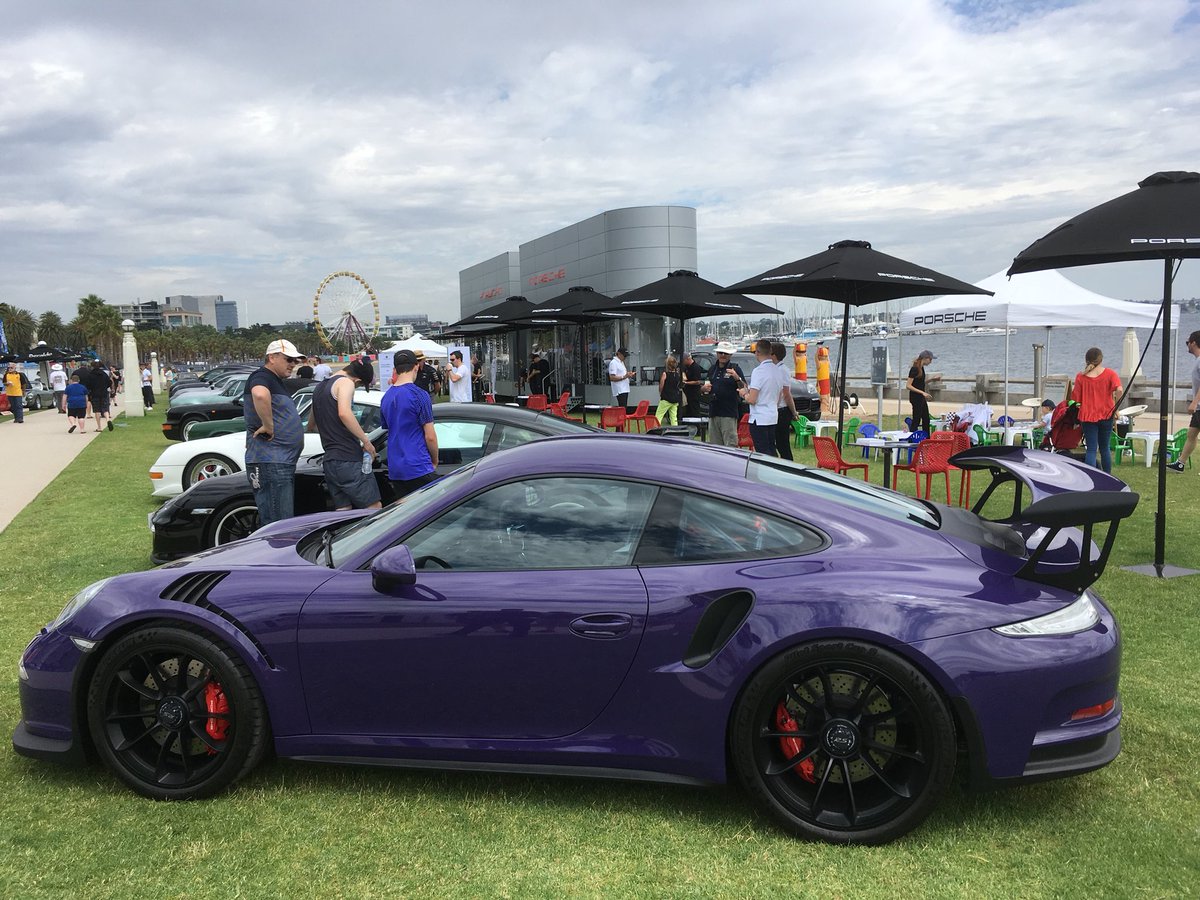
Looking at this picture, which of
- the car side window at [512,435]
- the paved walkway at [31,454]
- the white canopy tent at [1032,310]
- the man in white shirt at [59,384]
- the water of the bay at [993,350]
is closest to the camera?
the car side window at [512,435]

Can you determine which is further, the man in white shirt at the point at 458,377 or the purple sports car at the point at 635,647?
the man in white shirt at the point at 458,377

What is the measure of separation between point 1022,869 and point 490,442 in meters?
4.92

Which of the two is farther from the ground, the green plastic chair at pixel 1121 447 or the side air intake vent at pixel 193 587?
the side air intake vent at pixel 193 587

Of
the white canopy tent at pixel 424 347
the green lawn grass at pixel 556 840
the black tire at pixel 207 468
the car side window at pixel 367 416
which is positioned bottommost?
the green lawn grass at pixel 556 840

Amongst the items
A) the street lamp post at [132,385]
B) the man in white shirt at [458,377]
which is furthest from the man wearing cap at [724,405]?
the street lamp post at [132,385]

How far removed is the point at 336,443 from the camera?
6.54m

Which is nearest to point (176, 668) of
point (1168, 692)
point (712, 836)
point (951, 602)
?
point (712, 836)

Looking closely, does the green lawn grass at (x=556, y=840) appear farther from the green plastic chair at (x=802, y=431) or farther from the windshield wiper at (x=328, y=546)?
the green plastic chair at (x=802, y=431)

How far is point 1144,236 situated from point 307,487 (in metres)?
6.30

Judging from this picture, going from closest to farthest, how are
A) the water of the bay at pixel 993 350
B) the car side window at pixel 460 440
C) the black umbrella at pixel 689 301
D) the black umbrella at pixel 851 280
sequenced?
1. the car side window at pixel 460 440
2. the black umbrella at pixel 851 280
3. the black umbrella at pixel 689 301
4. the water of the bay at pixel 993 350

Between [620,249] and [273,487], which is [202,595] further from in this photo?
[620,249]

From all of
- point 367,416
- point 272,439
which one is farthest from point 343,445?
point 367,416

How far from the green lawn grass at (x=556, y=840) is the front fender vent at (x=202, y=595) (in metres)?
0.65

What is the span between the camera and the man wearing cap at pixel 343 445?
645cm
